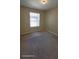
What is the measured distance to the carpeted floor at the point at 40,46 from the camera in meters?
1.27

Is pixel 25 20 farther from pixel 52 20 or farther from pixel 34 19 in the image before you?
pixel 52 20

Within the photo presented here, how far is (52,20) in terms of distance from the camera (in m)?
1.31

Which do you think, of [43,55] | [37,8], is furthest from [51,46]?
[37,8]

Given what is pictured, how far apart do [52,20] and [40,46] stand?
41 cm

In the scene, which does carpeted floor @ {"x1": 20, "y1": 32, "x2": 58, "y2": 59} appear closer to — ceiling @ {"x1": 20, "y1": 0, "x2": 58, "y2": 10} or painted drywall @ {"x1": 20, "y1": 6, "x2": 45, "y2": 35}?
painted drywall @ {"x1": 20, "y1": 6, "x2": 45, "y2": 35}

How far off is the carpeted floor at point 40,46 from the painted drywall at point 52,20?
0.08 m

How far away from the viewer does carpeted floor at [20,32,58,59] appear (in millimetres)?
1271
